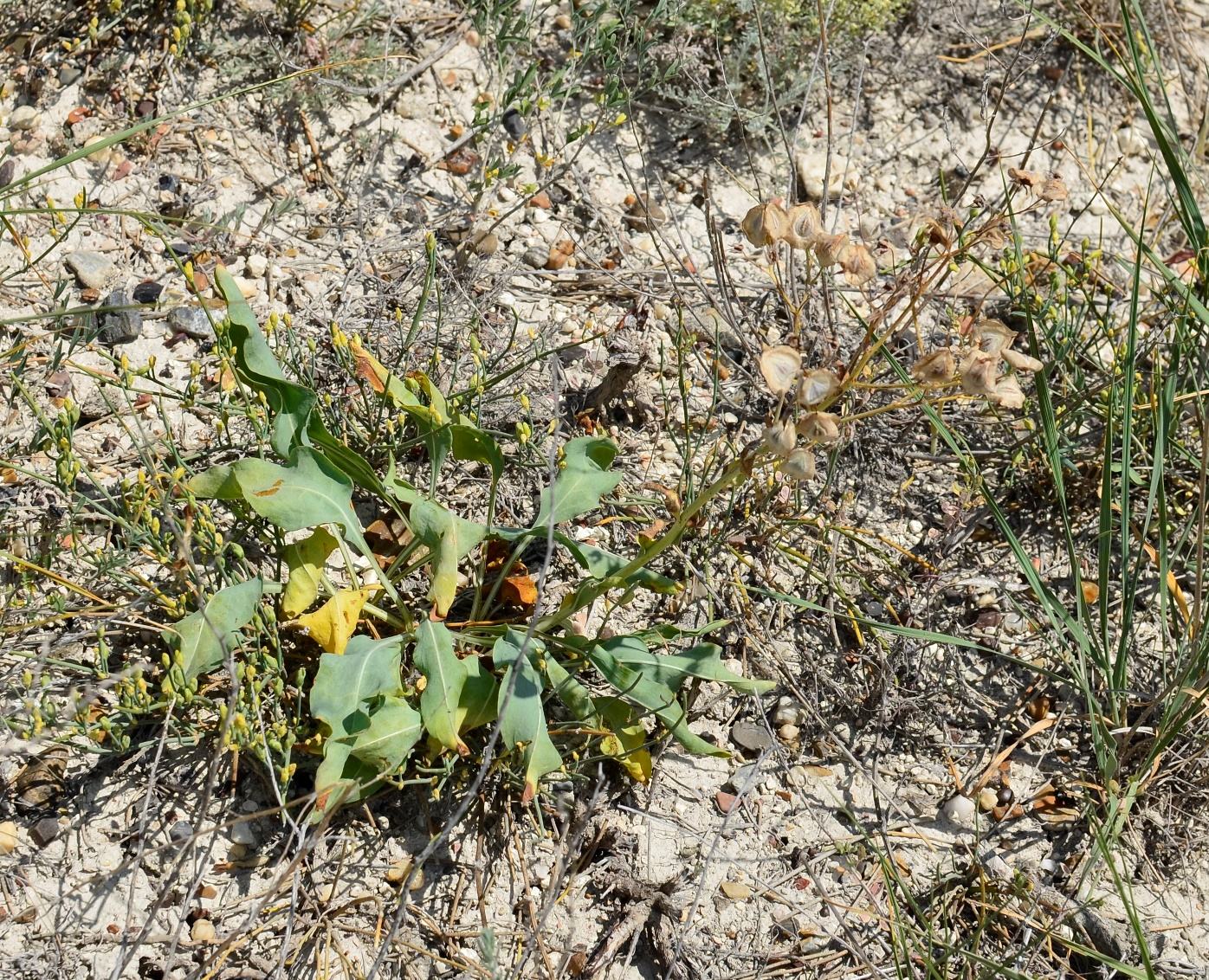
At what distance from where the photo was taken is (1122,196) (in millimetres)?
3805

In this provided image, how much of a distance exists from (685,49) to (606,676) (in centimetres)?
205

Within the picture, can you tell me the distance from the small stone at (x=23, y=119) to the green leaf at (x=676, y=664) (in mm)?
2187

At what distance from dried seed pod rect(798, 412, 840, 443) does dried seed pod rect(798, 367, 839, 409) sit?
0.08 feet

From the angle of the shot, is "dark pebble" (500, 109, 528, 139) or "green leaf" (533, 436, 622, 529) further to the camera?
"dark pebble" (500, 109, 528, 139)

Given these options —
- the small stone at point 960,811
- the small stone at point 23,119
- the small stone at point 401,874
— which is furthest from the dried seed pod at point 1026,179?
the small stone at point 23,119

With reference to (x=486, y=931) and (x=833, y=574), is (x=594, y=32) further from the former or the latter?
(x=486, y=931)

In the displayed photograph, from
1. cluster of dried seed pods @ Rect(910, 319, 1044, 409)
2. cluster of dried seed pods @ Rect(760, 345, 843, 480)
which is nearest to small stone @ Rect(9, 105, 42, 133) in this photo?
cluster of dried seed pods @ Rect(760, 345, 843, 480)

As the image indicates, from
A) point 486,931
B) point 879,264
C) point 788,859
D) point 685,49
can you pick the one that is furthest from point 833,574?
point 685,49

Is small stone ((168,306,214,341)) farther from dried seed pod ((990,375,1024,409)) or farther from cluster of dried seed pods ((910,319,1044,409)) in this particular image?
dried seed pod ((990,375,1024,409))

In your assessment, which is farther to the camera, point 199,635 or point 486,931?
point 199,635

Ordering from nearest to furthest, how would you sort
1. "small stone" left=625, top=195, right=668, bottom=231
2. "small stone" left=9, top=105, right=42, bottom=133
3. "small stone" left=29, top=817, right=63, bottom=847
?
"small stone" left=29, top=817, right=63, bottom=847, "small stone" left=9, top=105, right=42, bottom=133, "small stone" left=625, top=195, right=668, bottom=231

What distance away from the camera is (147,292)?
9.73 ft

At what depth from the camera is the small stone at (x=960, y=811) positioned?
258cm

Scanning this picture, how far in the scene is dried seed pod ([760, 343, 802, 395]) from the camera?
1.73 metres
